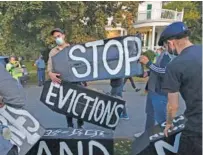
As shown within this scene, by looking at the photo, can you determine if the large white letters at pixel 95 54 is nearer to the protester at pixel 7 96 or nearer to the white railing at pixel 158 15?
the protester at pixel 7 96

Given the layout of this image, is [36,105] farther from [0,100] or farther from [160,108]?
[0,100]

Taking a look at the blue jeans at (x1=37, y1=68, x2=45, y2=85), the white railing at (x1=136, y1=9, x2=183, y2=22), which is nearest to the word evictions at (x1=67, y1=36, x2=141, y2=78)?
the blue jeans at (x1=37, y1=68, x2=45, y2=85)

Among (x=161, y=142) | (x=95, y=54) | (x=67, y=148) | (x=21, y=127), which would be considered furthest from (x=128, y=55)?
(x=21, y=127)

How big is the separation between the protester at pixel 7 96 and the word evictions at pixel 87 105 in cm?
151

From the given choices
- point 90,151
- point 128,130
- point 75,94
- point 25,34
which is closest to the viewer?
point 90,151

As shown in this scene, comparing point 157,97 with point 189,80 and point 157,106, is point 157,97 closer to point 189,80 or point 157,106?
point 157,106

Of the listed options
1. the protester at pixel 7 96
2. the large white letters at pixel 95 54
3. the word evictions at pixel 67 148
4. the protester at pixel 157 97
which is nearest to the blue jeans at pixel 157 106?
the protester at pixel 157 97

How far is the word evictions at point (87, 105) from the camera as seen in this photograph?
13.7 feet

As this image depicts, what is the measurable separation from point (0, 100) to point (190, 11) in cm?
4182

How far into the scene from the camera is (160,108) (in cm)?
470

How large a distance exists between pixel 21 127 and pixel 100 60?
1.42m

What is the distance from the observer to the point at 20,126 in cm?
312

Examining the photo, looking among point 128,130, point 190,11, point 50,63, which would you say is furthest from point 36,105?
point 190,11

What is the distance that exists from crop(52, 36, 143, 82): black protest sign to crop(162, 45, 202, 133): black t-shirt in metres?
1.36
